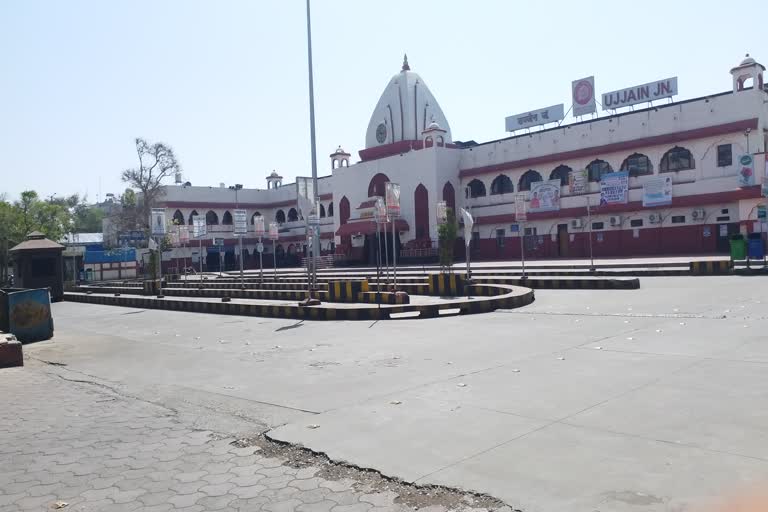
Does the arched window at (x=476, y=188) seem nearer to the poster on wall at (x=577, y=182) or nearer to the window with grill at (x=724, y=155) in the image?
the poster on wall at (x=577, y=182)

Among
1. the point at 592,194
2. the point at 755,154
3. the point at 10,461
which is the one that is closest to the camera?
the point at 10,461

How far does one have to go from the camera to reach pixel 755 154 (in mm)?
30609

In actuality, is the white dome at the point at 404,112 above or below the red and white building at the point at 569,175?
above

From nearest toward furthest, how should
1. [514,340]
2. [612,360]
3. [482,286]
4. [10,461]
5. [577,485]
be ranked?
[577,485]
[10,461]
[612,360]
[514,340]
[482,286]

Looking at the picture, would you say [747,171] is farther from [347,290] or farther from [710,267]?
[347,290]

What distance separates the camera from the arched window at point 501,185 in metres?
44.1

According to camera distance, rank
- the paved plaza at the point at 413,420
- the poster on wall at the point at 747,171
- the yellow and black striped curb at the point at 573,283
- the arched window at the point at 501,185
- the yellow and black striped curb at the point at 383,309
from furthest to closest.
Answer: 1. the arched window at the point at 501,185
2. the poster on wall at the point at 747,171
3. the yellow and black striped curb at the point at 573,283
4. the yellow and black striped curb at the point at 383,309
5. the paved plaza at the point at 413,420

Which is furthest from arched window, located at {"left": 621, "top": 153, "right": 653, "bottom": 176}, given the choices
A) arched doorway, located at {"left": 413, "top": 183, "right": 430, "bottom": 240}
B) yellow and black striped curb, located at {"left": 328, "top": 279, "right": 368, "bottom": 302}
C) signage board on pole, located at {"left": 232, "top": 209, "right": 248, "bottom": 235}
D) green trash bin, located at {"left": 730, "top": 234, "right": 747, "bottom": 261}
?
yellow and black striped curb, located at {"left": 328, "top": 279, "right": 368, "bottom": 302}

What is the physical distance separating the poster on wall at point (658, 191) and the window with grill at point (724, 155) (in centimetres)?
266

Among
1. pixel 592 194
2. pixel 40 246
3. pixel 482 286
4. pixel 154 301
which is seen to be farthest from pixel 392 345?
pixel 592 194

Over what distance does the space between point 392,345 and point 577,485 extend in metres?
6.11

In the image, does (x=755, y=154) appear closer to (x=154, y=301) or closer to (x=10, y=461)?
(x=154, y=301)

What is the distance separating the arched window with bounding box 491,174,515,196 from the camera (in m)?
44.1

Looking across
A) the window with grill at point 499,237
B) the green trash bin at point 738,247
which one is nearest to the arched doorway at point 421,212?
the window with grill at point 499,237
